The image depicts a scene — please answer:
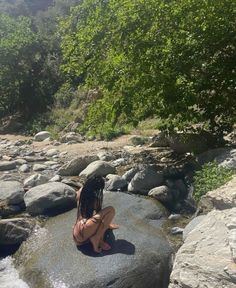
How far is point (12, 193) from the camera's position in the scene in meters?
11.2

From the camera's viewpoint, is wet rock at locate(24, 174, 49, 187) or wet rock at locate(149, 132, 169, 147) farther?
wet rock at locate(149, 132, 169, 147)

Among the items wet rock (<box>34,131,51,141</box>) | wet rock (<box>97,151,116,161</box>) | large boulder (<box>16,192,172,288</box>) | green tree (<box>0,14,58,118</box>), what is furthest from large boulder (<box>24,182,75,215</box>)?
green tree (<box>0,14,58,118</box>)

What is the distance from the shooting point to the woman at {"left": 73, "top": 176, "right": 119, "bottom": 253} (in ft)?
26.3

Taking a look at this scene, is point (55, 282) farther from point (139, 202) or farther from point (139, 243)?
point (139, 202)

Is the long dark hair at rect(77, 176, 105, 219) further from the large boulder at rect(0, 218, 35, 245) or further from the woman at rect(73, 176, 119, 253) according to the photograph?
the large boulder at rect(0, 218, 35, 245)

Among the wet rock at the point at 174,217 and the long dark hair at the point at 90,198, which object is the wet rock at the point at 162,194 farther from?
the long dark hair at the point at 90,198

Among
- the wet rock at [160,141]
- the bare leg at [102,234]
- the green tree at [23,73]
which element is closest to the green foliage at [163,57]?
the wet rock at [160,141]

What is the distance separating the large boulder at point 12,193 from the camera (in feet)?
36.1

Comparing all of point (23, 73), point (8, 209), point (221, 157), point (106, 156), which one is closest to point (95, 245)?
point (8, 209)

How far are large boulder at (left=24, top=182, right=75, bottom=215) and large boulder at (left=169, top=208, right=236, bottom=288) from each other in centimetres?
439

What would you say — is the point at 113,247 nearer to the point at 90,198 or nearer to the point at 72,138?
the point at 90,198

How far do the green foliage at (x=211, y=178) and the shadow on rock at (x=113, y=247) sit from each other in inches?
77.5

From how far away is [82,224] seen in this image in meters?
8.12

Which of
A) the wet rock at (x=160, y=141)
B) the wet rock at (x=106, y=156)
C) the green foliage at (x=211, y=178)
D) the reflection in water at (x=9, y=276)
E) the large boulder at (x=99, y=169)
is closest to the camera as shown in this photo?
Answer: the reflection in water at (x=9, y=276)
